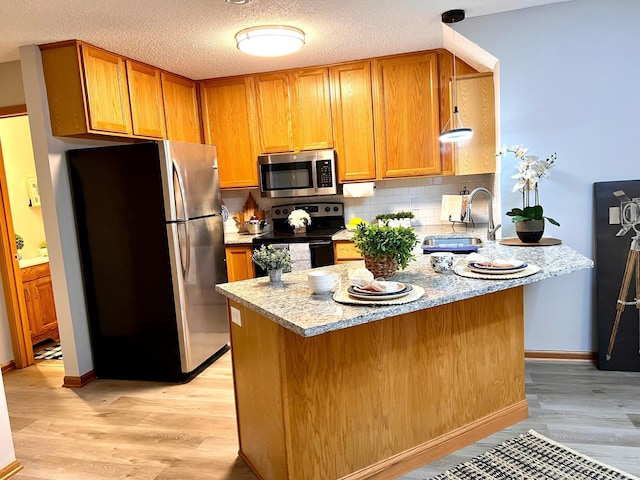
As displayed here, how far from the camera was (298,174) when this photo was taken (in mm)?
4234

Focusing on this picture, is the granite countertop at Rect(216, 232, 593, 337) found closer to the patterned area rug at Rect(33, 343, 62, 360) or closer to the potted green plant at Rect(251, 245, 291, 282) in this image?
the potted green plant at Rect(251, 245, 291, 282)

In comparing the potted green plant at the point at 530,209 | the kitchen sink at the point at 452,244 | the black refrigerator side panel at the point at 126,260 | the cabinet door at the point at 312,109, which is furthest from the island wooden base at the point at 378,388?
the cabinet door at the point at 312,109

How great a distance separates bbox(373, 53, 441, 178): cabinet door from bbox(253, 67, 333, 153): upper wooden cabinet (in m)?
0.48

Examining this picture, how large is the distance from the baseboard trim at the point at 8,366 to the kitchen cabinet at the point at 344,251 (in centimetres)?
285

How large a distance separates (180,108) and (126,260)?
159cm

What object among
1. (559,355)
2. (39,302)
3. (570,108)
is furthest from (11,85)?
(559,355)

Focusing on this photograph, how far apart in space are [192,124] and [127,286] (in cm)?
175

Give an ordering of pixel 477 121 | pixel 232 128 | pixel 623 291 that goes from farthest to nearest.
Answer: pixel 232 128 → pixel 477 121 → pixel 623 291

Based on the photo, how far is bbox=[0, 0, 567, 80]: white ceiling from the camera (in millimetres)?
2604

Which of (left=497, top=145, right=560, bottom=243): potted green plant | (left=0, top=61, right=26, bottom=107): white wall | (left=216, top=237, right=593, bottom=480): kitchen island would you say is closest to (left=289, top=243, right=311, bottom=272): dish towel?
(left=216, top=237, right=593, bottom=480): kitchen island

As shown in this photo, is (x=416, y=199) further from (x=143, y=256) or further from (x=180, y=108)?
(x=143, y=256)

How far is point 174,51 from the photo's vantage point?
3449 mm

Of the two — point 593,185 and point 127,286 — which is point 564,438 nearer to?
point 593,185

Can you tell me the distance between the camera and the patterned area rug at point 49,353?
409 cm
